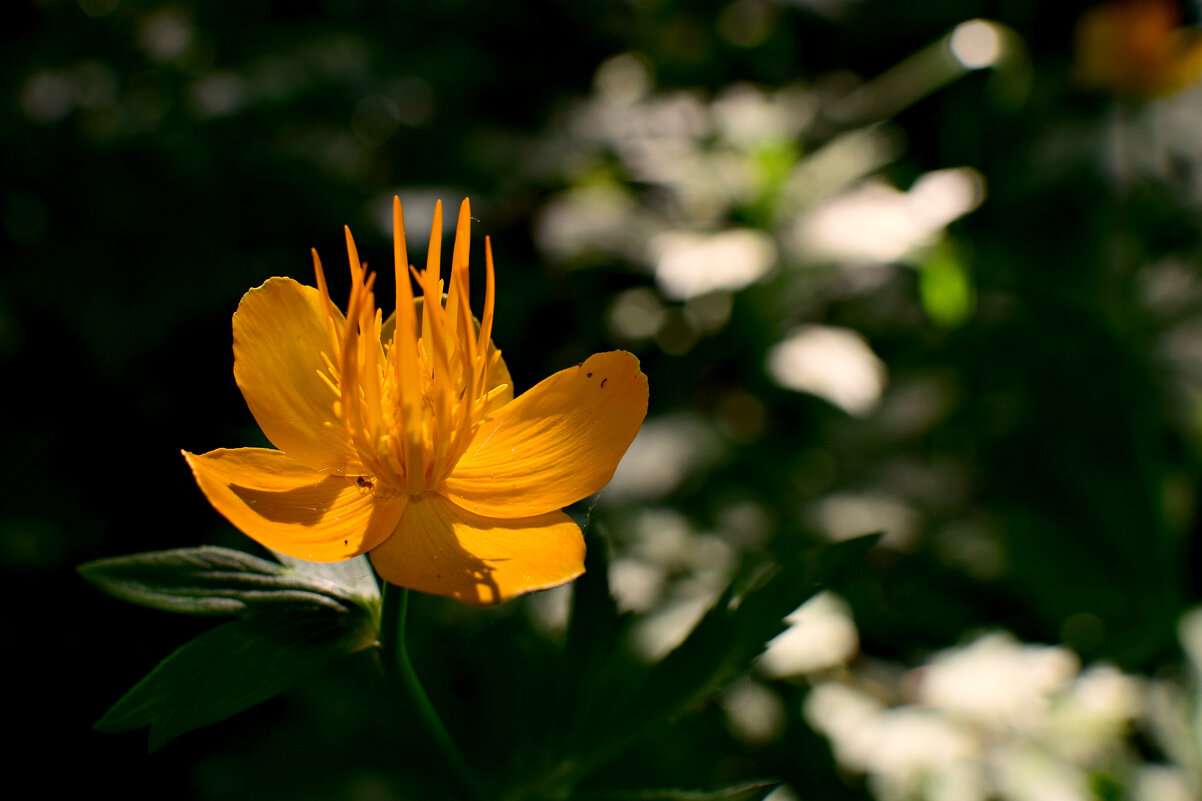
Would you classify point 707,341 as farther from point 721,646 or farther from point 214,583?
point 214,583

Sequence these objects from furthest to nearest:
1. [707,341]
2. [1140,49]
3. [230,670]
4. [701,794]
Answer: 1. [1140,49]
2. [707,341]
3. [701,794]
4. [230,670]

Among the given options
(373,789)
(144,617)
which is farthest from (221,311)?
(373,789)

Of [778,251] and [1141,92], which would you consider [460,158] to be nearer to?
[778,251]

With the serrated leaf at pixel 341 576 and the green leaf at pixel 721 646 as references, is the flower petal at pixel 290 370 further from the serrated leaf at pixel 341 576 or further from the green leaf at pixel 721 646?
the green leaf at pixel 721 646

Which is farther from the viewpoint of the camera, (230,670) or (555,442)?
(555,442)

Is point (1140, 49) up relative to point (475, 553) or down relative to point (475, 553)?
up

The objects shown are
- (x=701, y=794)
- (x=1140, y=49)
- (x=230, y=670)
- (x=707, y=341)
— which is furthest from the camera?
(x=1140, y=49)

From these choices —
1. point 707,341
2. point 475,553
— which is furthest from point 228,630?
point 707,341

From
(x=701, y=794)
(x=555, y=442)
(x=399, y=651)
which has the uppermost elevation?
(x=555, y=442)
